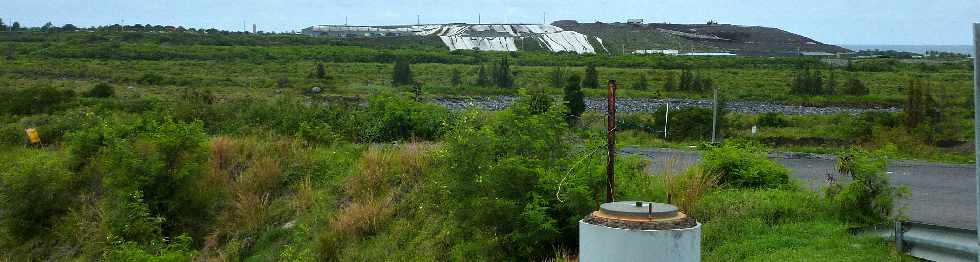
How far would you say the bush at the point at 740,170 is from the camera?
1315cm

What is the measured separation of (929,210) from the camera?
13.0 metres

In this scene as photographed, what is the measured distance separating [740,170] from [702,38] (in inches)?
4730

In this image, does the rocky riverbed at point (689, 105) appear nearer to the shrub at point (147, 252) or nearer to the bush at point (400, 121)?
the bush at point (400, 121)

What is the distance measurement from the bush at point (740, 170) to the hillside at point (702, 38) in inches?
3851

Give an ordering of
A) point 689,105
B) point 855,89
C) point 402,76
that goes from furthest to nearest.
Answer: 1. point 402,76
2. point 855,89
3. point 689,105

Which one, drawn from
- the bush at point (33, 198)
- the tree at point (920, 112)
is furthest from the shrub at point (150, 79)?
the tree at point (920, 112)

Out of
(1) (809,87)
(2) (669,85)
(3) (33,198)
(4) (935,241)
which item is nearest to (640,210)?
(4) (935,241)

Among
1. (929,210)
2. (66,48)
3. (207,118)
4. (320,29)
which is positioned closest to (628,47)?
(320,29)

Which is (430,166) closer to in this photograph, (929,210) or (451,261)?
(451,261)

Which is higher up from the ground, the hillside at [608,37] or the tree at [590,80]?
the hillside at [608,37]

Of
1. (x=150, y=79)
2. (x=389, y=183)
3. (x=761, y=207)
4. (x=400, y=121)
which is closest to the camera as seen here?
(x=761, y=207)

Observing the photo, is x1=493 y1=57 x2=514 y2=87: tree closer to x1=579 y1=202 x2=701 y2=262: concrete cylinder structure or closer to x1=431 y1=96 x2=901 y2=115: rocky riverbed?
x1=431 y1=96 x2=901 y2=115: rocky riverbed

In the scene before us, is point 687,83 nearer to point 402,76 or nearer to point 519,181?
point 402,76

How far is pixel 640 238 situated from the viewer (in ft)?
17.2
